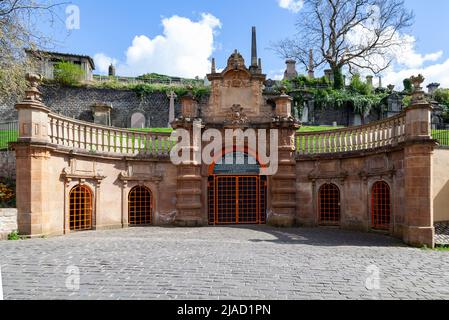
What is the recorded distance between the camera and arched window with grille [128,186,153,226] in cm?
1544

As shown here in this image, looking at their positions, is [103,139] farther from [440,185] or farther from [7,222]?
[440,185]

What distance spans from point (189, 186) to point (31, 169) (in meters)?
6.61

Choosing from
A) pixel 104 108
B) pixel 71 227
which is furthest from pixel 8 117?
pixel 71 227

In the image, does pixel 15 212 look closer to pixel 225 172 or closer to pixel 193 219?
pixel 193 219

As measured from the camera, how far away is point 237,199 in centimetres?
1622

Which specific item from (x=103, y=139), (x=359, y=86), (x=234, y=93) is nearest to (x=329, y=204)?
(x=234, y=93)

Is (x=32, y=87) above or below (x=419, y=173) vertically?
above

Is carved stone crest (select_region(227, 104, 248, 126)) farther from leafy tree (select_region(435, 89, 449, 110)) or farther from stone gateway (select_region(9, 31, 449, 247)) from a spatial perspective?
leafy tree (select_region(435, 89, 449, 110))

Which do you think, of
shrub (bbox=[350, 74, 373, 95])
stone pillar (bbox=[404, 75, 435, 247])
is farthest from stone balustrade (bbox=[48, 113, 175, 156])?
shrub (bbox=[350, 74, 373, 95])

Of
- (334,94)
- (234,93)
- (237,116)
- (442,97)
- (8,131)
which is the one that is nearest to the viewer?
(237,116)

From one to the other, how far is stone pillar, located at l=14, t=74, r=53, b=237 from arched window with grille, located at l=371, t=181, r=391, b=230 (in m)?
12.9

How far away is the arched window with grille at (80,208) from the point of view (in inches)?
535

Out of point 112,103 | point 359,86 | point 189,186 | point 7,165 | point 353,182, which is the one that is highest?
point 359,86

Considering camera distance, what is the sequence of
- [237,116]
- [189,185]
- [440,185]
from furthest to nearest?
[237,116] < [189,185] < [440,185]
